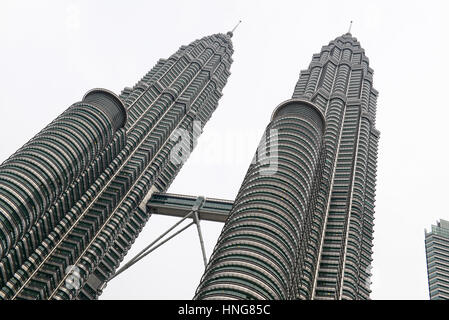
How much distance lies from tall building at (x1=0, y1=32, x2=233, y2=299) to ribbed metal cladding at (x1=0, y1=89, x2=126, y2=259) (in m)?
0.22

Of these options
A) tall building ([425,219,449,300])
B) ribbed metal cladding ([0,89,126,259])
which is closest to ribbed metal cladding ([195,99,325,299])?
ribbed metal cladding ([0,89,126,259])

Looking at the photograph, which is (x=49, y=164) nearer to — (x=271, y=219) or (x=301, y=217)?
(x=271, y=219)

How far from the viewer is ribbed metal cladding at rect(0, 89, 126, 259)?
110 m

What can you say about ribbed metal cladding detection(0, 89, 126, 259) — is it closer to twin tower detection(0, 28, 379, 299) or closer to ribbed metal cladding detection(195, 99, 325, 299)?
twin tower detection(0, 28, 379, 299)

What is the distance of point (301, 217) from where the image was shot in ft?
380

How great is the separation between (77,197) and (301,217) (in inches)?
2663

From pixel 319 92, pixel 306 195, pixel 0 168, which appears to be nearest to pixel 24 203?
pixel 0 168

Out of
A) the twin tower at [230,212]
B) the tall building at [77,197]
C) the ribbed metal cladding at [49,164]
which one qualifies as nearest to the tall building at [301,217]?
the twin tower at [230,212]

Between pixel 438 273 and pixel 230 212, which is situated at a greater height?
pixel 438 273

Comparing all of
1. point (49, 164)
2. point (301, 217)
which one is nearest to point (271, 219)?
point (301, 217)
